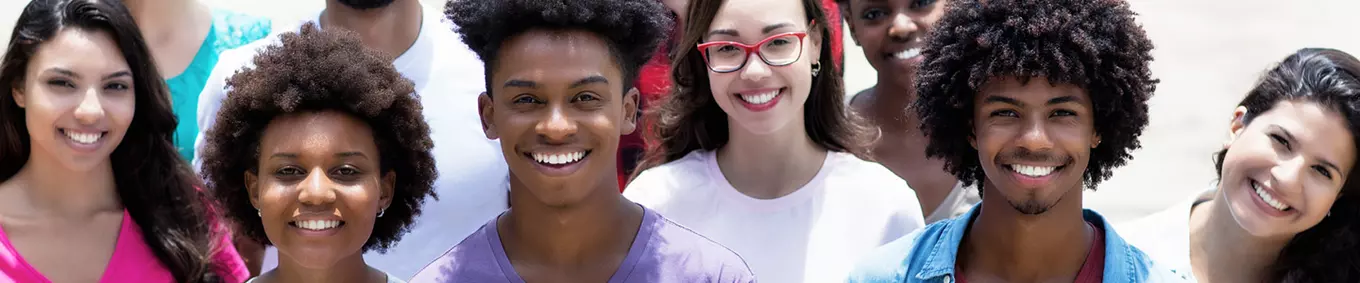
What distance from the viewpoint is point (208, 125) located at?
4793mm

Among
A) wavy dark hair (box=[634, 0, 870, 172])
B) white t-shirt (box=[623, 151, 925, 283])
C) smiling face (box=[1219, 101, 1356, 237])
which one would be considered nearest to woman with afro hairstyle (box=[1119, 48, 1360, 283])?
smiling face (box=[1219, 101, 1356, 237])

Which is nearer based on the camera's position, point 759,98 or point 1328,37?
point 759,98

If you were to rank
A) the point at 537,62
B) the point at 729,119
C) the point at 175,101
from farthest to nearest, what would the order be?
the point at 175,101, the point at 729,119, the point at 537,62

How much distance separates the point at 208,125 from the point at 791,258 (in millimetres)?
1918

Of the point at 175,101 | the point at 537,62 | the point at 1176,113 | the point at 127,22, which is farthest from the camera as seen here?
the point at 1176,113

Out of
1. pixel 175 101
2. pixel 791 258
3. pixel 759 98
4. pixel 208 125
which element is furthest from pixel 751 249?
pixel 175 101

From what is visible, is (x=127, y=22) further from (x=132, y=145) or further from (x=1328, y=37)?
(x=1328, y=37)

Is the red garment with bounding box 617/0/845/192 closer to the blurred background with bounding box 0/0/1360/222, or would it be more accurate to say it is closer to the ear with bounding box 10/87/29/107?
the ear with bounding box 10/87/29/107

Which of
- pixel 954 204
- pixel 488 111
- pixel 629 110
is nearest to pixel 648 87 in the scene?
pixel 954 204

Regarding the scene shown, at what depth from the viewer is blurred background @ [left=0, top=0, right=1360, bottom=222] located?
384 inches

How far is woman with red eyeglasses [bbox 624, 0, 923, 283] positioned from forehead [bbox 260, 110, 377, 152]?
102 centimetres

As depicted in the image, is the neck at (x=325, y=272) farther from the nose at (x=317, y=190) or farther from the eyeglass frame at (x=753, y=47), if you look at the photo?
the eyeglass frame at (x=753, y=47)

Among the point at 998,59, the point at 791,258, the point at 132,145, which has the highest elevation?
the point at 998,59

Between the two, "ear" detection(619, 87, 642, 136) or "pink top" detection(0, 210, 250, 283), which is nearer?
"ear" detection(619, 87, 642, 136)
